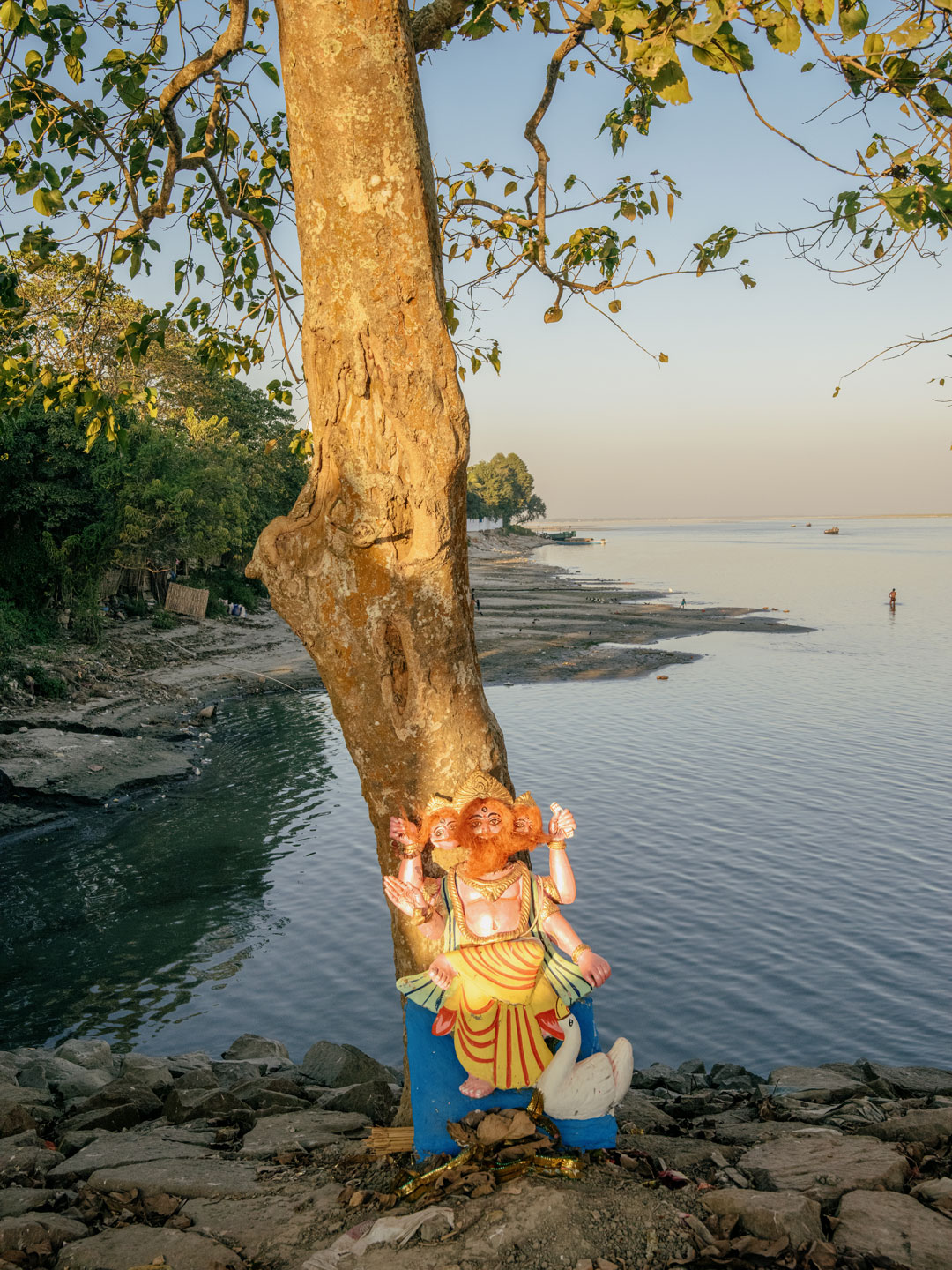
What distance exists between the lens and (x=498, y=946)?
180 inches

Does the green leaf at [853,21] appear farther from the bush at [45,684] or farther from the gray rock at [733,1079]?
the bush at [45,684]

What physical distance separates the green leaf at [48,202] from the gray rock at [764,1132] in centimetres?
772

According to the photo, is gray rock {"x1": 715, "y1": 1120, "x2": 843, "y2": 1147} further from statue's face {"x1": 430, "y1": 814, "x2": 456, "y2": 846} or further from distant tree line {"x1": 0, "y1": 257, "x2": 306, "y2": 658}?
distant tree line {"x1": 0, "y1": 257, "x2": 306, "y2": 658}

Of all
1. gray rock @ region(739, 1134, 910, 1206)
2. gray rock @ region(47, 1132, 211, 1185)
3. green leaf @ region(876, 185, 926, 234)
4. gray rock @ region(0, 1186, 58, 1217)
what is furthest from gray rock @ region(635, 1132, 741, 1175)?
green leaf @ region(876, 185, 926, 234)

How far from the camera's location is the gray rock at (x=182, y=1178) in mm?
4699

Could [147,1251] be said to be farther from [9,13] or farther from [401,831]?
[9,13]

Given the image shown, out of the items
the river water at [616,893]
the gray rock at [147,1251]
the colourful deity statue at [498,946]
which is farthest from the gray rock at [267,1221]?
the river water at [616,893]

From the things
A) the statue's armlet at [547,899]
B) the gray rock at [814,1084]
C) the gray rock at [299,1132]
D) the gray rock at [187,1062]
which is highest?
the statue's armlet at [547,899]

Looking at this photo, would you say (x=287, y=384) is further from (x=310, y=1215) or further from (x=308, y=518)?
(x=310, y=1215)

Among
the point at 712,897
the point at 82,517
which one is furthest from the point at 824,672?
the point at 82,517

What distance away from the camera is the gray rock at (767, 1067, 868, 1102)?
24.5 ft

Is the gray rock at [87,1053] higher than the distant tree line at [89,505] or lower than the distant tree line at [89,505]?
lower

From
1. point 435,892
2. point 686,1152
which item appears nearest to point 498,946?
point 435,892

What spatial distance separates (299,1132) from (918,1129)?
3.59m
